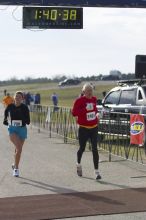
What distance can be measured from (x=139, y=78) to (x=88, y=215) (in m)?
11.4

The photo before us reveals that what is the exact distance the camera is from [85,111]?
11.8 metres

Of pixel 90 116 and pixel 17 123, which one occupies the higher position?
pixel 90 116

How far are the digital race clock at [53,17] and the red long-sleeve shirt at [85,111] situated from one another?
6.78 metres

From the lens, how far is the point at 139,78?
19.3 meters

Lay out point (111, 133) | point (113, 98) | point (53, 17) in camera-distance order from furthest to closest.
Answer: point (113, 98) → point (53, 17) → point (111, 133)

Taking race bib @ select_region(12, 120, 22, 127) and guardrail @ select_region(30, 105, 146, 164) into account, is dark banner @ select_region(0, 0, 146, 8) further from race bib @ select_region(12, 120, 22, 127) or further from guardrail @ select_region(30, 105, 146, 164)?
race bib @ select_region(12, 120, 22, 127)

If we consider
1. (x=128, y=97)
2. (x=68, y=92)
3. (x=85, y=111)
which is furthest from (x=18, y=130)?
(x=68, y=92)

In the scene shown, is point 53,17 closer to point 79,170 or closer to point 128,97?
point 128,97

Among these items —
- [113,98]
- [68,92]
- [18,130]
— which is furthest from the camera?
[68,92]

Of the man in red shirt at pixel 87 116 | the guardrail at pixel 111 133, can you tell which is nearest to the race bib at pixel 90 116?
the man in red shirt at pixel 87 116

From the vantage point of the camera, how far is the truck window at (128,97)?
18.3 m

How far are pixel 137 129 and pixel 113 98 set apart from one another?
6335 mm

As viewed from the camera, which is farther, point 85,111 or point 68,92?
point 68,92

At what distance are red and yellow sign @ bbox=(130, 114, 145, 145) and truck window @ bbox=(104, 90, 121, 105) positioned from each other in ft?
18.4
